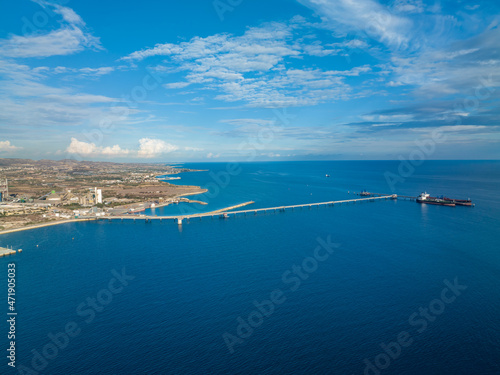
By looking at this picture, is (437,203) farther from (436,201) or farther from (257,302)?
(257,302)

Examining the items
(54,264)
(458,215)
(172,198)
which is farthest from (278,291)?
(172,198)

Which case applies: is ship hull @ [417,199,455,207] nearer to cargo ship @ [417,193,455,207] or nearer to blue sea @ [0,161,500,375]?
cargo ship @ [417,193,455,207]

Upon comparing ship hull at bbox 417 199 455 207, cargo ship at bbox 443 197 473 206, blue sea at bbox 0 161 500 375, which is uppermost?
cargo ship at bbox 443 197 473 206

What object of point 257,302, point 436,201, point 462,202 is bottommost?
point 257,302

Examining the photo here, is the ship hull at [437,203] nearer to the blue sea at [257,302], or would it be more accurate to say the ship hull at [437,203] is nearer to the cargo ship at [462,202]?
the cargo ship at [462,202]

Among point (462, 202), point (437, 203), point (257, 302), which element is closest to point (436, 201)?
point (437, 203)

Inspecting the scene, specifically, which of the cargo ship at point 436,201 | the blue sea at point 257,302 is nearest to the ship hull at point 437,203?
the cargo ship at point 436,201

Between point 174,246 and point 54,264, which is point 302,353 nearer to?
point 174,246

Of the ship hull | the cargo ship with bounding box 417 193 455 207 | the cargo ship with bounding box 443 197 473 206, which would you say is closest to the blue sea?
the cargo ship with bounding box 443 197 473 206
